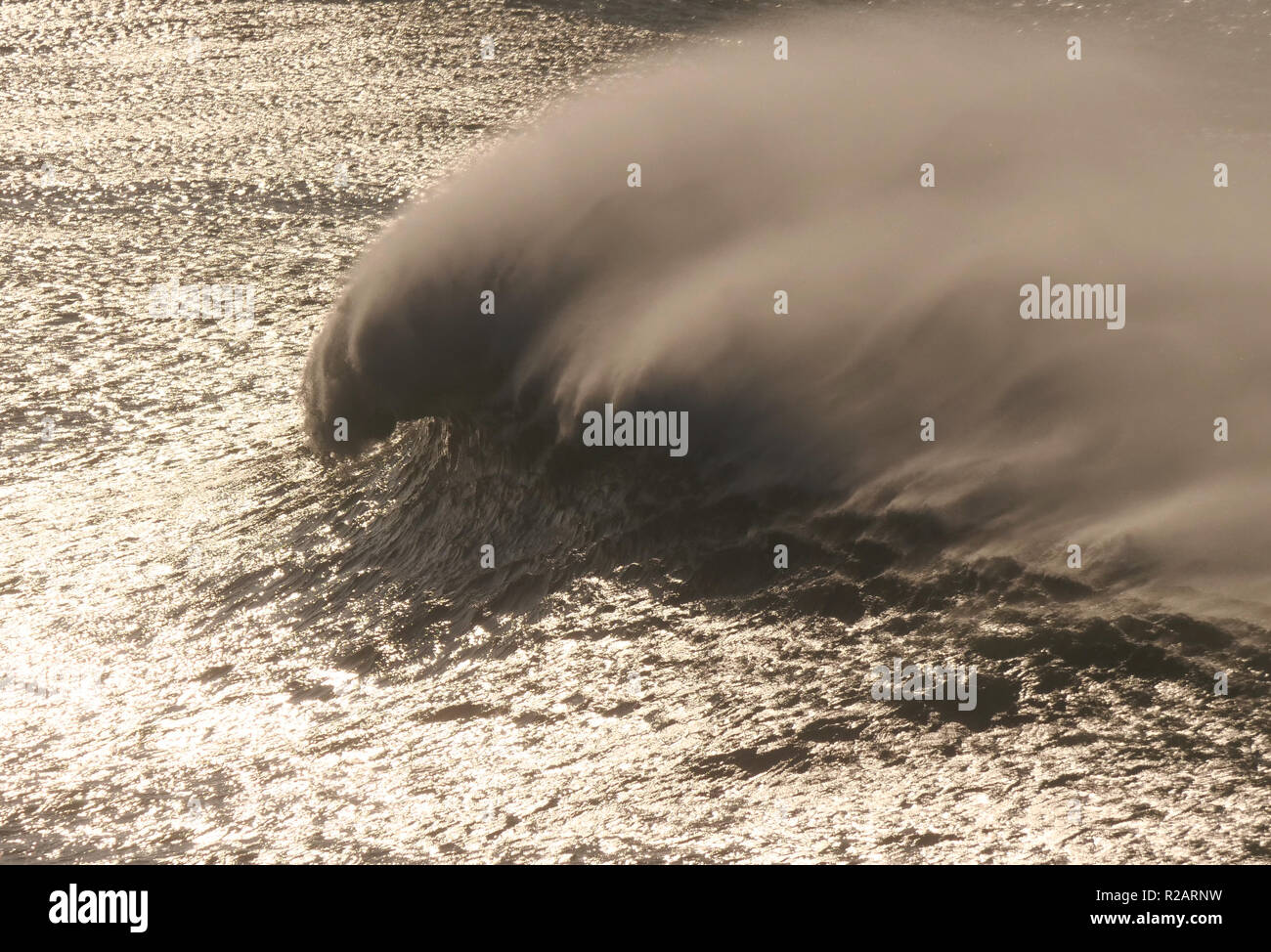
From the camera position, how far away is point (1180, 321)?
7281 mm

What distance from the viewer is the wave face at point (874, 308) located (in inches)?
261

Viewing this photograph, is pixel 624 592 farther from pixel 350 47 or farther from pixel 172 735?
pixel 350 47

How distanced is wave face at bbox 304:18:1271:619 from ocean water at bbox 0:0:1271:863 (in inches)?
1.0

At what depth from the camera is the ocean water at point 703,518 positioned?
5.46m

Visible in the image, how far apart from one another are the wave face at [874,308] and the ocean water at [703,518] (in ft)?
0.08

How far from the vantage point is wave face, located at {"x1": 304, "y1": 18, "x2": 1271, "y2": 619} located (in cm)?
662

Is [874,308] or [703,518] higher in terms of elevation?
[874,308]

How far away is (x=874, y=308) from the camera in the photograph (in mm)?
7789

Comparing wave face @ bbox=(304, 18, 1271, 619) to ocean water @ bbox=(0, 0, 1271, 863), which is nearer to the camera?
ocean water @ bbox=(0, 0, 1271, 863)

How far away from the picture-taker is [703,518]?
733cm

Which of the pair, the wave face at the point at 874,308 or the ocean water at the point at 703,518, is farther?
the wave face at the point at 874,308

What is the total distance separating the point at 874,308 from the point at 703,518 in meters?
1.44

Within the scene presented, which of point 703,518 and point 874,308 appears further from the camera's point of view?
point 874,308

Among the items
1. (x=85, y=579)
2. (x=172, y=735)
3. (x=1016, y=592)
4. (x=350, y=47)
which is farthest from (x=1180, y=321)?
(x=350, y=47)
